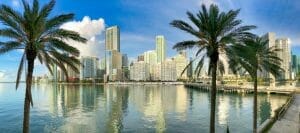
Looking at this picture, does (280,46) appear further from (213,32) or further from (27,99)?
(27,99)

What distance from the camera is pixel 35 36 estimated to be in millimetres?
18781

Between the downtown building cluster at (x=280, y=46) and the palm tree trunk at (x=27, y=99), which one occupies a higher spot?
the downtown building cluster at (x=280, y=46)

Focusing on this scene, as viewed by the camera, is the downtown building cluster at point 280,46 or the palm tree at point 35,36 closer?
the palm tree at point 35,36

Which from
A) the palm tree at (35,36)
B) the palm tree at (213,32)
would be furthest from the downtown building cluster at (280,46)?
the palm tree at (35,36)

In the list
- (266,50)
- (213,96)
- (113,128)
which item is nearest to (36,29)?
(213,96)

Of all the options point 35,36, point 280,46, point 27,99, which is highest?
point 280,46

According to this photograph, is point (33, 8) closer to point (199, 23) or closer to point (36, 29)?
→ point (36, 29)

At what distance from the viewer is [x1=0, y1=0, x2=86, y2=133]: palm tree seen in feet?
61.1

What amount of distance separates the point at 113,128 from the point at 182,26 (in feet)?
91.0

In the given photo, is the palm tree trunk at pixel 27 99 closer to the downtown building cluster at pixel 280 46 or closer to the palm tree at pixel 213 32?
the palm tree at pixel 213 32

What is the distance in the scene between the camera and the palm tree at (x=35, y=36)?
18.6 m

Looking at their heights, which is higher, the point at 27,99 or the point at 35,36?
the point at 35,36

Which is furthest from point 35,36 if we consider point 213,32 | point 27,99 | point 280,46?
point 280,46

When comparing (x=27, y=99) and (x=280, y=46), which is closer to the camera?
(x=27, y=99)
